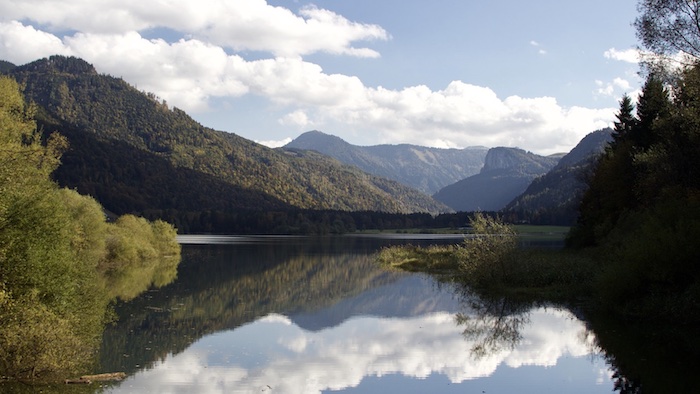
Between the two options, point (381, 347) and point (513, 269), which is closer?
point (381, 347)

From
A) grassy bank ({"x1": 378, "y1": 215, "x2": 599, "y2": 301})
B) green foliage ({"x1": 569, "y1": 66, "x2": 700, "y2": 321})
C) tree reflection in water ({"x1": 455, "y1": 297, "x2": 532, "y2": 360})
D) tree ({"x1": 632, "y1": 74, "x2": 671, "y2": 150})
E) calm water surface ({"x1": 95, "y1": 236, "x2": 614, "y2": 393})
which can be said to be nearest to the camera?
calm water surface ({"x1": 95, "y1": 236, "x2": 614, "y2": 393})

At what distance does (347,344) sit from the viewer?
28.1m

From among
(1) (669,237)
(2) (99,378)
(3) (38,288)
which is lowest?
(2) (99,378)

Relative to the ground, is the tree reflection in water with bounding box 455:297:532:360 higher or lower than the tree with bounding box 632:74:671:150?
lower

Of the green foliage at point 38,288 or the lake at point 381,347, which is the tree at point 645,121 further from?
the green foliage at point 38,288

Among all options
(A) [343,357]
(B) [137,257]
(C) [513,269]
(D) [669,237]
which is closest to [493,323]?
(D) [669,237]

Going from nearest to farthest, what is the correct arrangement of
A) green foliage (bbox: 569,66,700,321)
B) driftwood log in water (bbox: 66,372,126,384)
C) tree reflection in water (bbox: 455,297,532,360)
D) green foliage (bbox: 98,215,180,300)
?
driftwood log in water (bbox: 66,372,126,384), tree reflection in water (bbox: 455,297,532,360), green foliage (bbox: 569,66,700,321), green foliage (bbox: 98,215,180,300)

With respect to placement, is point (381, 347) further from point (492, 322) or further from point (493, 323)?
point (492, 322)

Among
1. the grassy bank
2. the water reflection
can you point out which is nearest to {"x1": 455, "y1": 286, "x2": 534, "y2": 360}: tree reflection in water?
the water reflection

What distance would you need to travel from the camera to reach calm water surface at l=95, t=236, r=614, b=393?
20.9m

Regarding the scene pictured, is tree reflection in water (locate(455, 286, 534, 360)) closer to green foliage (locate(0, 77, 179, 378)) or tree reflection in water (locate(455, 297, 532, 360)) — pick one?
tree reflection in water (locate(455, 297, 532, 360))

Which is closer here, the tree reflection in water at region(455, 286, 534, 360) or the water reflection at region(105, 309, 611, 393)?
the water reflection at region(105, 309, 611, 393)

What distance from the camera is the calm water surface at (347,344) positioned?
20.9 m

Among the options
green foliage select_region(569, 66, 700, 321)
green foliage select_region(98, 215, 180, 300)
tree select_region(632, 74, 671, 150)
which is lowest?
green foliage select_region(98, 215, 180, 300)
